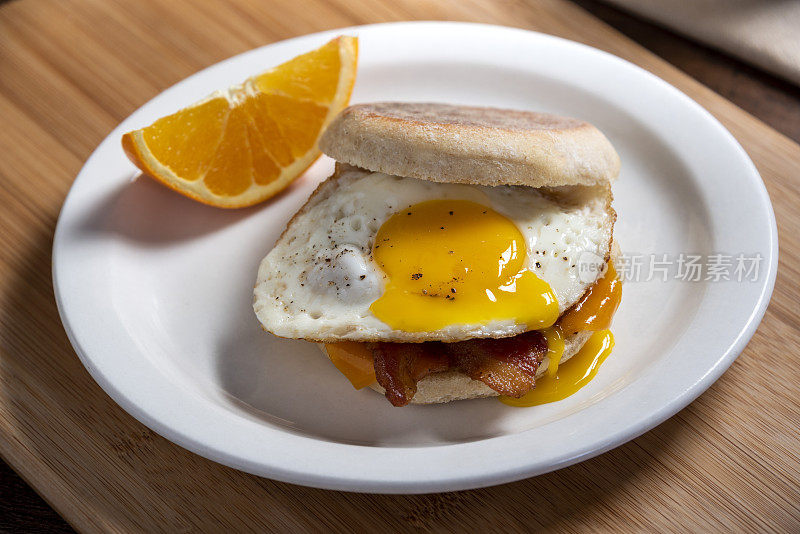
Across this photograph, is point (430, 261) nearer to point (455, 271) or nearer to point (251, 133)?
point (455, 271)

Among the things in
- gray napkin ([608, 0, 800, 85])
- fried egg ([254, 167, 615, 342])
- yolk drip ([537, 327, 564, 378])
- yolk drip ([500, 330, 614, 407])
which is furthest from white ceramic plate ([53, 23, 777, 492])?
gray napkin ([608, 0, 800, 85])

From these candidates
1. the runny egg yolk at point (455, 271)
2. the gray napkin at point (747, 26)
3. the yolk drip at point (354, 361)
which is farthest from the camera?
the gray napkin at point (747, 26)

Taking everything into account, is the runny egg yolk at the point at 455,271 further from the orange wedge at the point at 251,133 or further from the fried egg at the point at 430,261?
the orange wedge at the point at 251,133

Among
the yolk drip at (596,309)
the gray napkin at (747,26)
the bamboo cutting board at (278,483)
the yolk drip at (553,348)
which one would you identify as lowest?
the bamboo cutting board at (278,483)

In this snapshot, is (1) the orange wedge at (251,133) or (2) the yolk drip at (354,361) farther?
(1) the orange wedge at (251,133)

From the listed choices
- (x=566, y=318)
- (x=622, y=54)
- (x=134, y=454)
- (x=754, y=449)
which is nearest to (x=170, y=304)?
(x=134, y=454)

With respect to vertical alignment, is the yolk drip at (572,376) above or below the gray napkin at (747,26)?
below

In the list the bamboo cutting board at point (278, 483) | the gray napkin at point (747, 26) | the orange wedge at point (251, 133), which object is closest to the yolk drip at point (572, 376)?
the bamboo cutting board at point (278, 483)
